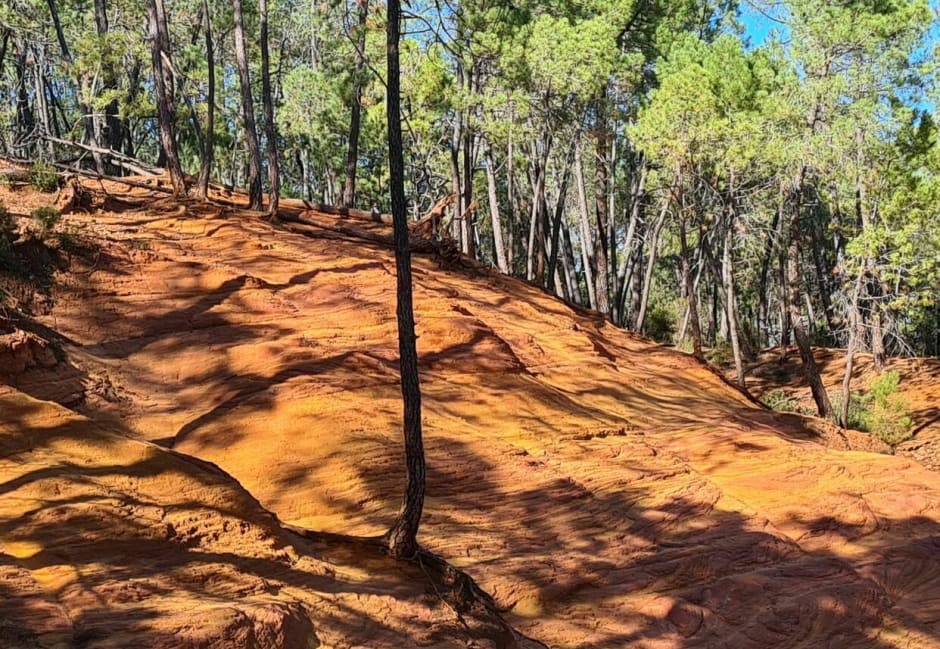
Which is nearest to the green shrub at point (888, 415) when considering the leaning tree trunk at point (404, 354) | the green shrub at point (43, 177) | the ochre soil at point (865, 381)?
the ochre soil at point (865, 381)

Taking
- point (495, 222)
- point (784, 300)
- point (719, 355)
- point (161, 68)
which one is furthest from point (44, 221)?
point (784, 300)

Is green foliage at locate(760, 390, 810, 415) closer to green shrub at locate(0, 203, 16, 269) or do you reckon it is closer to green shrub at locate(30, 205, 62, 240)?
green shrub at locate(30, 205, 62, 240)

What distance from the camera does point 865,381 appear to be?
77.2 ft

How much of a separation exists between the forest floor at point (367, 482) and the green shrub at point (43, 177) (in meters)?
0.46

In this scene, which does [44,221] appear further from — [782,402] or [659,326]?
[659,326]

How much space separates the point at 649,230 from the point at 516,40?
40.4 ft

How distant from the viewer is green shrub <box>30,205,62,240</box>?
10.9m

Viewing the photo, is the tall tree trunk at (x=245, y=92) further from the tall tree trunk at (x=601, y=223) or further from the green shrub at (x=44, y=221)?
the tall tree trunk at (x=601, y=223)

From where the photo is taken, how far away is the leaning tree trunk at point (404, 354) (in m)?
5.79

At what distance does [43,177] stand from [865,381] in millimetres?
22300

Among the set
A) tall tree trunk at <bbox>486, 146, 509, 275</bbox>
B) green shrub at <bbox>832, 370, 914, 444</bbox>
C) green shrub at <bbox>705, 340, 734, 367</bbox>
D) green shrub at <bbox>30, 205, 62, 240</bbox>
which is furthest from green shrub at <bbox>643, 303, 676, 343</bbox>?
green shrub at <bbox>30, 205, 62, 240</bbox>

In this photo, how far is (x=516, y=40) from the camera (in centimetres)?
2064

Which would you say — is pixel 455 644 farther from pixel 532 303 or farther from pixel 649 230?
pixel 649 230

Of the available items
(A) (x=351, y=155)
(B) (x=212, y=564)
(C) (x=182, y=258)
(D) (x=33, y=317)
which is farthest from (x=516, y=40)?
(B) (x=212, y=564)
